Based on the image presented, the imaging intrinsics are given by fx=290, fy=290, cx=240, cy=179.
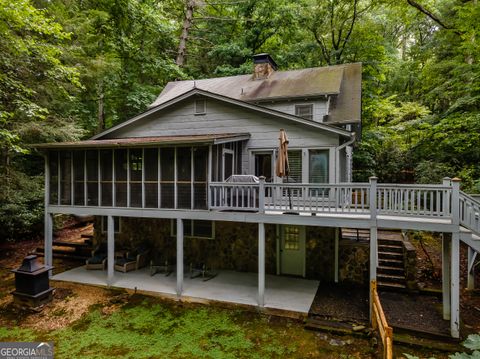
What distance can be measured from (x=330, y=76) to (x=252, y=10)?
11.6 metres

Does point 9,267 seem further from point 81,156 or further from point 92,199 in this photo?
point 81,156

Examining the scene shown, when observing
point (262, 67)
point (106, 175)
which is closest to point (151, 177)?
point (106, 175)

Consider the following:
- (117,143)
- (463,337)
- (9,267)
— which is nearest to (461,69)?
(463,337)

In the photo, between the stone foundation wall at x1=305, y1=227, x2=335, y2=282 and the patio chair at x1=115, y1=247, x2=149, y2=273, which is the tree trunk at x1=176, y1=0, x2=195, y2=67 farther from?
the stone foundation wall at x1=305, y1=227, x2=335, y2=282

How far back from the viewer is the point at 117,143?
356 inches

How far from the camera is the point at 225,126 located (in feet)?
34.9

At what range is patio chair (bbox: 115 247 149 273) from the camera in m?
10.7

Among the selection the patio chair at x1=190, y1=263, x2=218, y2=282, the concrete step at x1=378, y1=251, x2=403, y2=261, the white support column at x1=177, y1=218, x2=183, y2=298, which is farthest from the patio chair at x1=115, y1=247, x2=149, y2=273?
the concrete step at x1=378, y1=251, x2=403, y2=261

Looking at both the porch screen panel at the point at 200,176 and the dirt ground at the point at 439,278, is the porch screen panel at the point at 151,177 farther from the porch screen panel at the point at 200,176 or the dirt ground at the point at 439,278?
the dirt ground at the point at 439,278

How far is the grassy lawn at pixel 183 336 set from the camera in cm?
601

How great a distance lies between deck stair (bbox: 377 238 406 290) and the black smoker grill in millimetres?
9917

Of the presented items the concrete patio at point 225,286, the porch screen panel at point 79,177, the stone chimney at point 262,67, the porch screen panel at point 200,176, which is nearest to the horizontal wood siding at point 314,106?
the stone chimney at point 262,67

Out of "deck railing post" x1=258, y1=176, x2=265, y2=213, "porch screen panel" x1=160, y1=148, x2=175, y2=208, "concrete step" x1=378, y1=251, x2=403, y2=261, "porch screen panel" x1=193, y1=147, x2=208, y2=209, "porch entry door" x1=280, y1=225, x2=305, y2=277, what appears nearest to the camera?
"deck railing post" x1=258, y1=176, x2=265, y2=213

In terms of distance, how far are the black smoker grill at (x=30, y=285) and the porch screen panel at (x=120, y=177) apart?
2800 millimetres
